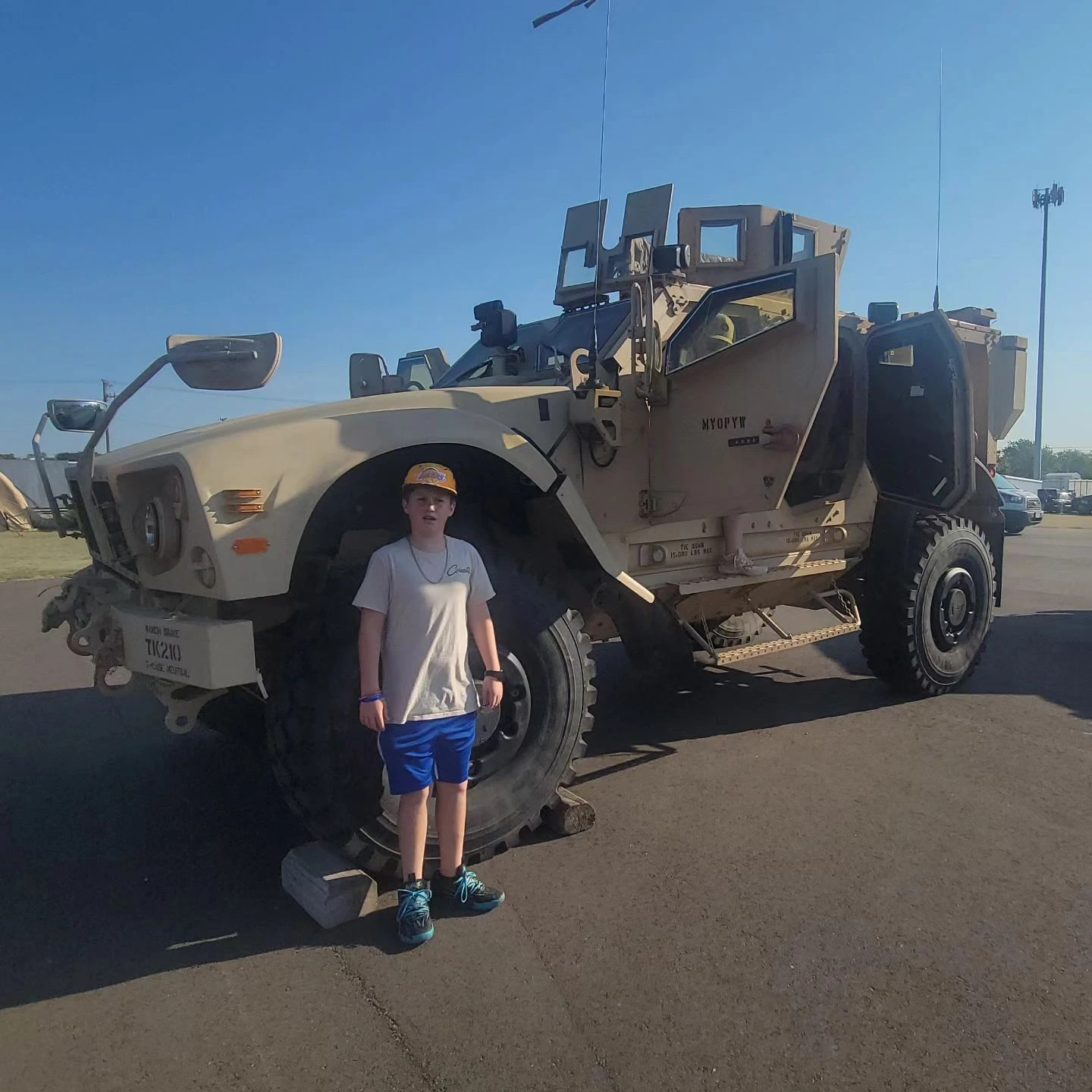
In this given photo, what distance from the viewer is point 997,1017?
2.55m

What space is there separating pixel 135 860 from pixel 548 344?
333 centimetres

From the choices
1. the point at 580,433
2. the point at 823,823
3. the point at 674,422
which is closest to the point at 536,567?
the point at 580,433

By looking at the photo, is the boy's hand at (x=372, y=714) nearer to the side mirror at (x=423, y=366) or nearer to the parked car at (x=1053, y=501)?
the side mirror at (x=423, y=366)

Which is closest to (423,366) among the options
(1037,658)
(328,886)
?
(328,886)

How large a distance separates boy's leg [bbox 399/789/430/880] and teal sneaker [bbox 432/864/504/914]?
0.54 ft

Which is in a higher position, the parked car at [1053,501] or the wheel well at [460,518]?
the wheel well at [460,518]

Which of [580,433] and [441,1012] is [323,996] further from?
[580,433]

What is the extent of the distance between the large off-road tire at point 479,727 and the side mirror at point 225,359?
82 centimetres

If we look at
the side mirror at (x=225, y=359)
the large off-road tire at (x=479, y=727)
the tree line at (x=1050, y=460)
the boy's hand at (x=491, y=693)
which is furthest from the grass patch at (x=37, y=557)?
the tree line at (x=1050, y=460)

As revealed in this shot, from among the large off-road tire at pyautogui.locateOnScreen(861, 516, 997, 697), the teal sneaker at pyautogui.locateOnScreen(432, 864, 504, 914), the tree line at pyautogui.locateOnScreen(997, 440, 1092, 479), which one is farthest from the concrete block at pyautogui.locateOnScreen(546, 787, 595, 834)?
the tree line at pyautogui.locateOnScreen(997, 440, 1092, 479)

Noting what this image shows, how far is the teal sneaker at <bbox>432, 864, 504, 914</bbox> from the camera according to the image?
10.5 feet

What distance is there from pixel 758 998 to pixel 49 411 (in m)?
3.69

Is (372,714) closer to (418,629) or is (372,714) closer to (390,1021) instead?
(418,629)

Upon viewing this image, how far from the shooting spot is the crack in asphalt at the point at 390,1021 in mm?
2332
